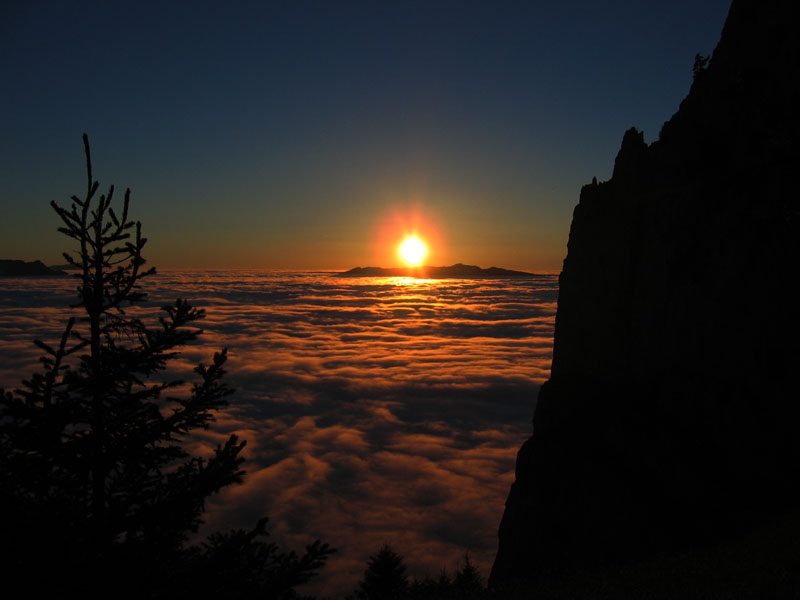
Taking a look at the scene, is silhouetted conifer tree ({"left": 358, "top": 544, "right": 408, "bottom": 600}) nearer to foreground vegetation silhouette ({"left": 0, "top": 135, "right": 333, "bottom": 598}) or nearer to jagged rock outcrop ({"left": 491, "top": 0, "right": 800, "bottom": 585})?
jagged rock outcrop ({"left": 491, "top": 0, "right": 800, "bottom": 585})

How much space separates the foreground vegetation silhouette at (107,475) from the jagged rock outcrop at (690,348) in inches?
749

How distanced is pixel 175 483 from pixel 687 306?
23.5m

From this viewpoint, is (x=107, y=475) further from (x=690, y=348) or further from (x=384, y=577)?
(x=384, y=577)

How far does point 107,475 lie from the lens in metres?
6.05

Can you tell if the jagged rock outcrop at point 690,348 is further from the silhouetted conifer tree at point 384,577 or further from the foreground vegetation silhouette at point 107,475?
the foreground vegetation silhouette at point 107,475

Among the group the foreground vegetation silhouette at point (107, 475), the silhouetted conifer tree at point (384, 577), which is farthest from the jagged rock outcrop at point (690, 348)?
the foreground vegetation silhouette at point (107, 475)

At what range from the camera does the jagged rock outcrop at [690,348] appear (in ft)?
63.1

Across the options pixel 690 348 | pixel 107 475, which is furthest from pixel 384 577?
pixel 107 475

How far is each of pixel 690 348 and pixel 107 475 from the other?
24.1 metres

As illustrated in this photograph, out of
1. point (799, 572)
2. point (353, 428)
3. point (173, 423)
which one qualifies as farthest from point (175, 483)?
point (353, 428)

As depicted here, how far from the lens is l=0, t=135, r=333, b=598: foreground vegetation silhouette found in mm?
5348

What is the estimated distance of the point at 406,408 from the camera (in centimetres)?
13700

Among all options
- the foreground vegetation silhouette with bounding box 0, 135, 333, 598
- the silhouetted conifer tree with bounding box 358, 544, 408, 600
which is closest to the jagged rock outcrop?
the silhouetted conifer tree with bounding box 358, 544, 408, 600

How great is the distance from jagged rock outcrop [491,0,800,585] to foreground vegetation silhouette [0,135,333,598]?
62.4 feet
